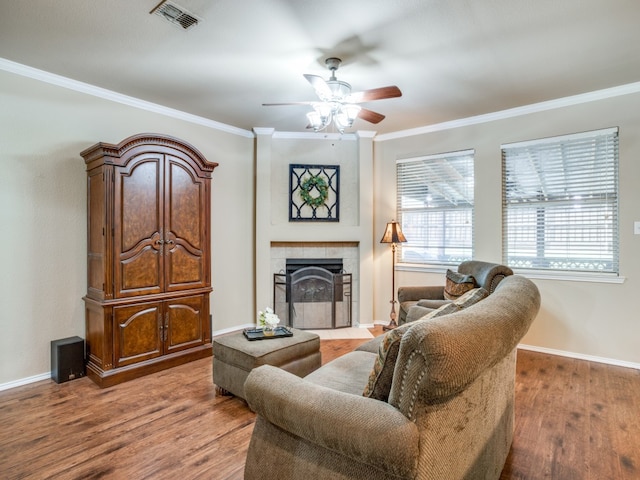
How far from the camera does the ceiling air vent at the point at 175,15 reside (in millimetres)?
2168

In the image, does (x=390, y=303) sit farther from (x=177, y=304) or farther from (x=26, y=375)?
(x=26, y=375)

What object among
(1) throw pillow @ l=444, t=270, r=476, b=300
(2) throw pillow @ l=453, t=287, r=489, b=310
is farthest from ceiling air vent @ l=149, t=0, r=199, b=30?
(1) throw pillow @ l=444, t=270, r=476, b=300

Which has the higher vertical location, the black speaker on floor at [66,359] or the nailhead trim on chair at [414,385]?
the nailhead trim on chair at [414,385]

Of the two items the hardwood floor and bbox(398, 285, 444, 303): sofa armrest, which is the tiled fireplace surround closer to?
bbox(398, 285, 444, 303): sofa armrest

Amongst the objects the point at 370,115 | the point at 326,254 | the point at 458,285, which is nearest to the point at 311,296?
the point at 326,254

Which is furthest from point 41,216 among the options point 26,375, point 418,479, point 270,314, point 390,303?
point 390,303

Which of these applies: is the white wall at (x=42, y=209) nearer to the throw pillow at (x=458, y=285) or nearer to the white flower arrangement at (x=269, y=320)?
the white flower arrangement at (x=269, y=320)

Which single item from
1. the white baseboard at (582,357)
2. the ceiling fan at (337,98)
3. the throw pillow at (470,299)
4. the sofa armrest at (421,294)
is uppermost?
the ceiling fan at (337,98)

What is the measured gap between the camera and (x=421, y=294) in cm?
372

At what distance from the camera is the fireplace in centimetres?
458

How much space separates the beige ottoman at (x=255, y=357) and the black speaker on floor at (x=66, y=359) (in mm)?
1289

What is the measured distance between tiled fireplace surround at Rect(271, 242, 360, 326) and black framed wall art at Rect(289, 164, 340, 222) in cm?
34

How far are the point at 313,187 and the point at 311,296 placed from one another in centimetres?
143

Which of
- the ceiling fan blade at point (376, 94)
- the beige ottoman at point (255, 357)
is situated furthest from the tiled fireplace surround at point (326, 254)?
the ceiling fan blade at point (376, 94)
